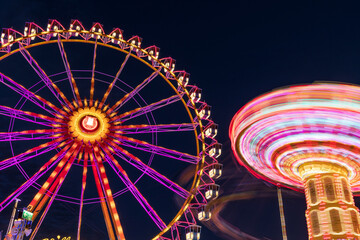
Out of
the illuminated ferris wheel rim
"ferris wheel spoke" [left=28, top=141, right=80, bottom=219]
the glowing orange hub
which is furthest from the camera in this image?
the glowing orange hub

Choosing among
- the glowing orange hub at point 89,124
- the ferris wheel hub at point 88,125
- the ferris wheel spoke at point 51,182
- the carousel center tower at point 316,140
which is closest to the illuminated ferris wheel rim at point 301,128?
the carousel center tower at point 316,140

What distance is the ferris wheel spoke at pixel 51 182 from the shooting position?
14.9 m

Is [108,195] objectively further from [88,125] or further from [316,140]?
[316,140]

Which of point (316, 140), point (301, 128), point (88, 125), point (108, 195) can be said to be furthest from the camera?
point (88, 125)

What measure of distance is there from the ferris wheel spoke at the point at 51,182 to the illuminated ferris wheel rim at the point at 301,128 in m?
7.52

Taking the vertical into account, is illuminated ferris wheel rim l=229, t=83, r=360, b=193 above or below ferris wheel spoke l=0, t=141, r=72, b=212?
above

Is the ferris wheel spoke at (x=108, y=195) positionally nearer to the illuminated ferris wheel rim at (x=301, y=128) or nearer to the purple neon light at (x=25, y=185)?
the purple neon light at (x=25, y=185)

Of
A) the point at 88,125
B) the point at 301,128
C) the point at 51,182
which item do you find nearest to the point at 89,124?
the point at 88,125

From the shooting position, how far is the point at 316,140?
15.4 meters

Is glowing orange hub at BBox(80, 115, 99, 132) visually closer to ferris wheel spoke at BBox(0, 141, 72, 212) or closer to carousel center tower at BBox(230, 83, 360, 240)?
ferris wheel spoke at BBox(0, 141, 72, 212)

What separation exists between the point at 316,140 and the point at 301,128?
2.88ft

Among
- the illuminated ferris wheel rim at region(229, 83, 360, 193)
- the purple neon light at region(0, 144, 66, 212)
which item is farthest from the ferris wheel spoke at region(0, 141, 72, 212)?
the illuminated ferris wheel rim at region(229, 83, 360, 193)

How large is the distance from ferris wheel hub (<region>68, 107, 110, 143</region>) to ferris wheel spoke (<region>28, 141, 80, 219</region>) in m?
0.60

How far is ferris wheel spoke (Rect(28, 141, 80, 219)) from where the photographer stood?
1493 cm
